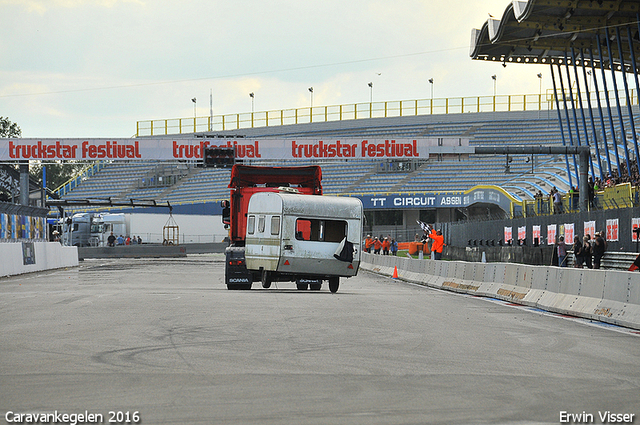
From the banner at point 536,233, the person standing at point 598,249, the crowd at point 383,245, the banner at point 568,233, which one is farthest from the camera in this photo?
the crowd at point 383,245

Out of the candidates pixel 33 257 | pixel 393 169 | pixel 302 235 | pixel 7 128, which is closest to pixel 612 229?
pixel 302 235

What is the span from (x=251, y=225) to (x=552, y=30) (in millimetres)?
25832

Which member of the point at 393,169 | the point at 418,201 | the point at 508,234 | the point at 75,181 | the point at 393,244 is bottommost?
the point at 393,244

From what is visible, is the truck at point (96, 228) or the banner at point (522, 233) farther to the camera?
the truck at point (96, 228)

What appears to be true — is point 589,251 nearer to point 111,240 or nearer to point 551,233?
point 551,233

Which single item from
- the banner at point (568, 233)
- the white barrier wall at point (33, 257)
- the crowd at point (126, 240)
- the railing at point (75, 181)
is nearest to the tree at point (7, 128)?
the railing at point (75, 181)

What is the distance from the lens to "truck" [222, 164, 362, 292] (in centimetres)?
2062

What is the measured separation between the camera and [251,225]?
21.4 meters

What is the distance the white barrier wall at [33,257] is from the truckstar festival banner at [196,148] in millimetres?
Result: 5363

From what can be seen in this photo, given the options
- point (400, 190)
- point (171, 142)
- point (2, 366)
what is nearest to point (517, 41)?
point (171, 142)

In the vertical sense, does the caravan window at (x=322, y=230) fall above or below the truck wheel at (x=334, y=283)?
above

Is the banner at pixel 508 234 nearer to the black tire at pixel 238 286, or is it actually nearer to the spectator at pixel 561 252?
the spectator at pixel 561 252

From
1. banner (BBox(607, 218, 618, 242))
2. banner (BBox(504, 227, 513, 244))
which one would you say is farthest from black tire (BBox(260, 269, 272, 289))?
banner (BBox(504, 227, 513, 244))

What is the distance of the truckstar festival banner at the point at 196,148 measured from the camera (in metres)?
45.1
